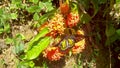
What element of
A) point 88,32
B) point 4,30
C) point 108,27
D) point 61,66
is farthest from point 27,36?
point 108,27

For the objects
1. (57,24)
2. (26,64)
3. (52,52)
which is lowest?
(26,64)

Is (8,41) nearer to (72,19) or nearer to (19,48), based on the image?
(19,48)

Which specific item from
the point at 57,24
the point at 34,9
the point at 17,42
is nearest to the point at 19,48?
the point at 17,42

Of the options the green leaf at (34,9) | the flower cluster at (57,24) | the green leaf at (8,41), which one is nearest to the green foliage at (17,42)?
the green leaf at (8,41)

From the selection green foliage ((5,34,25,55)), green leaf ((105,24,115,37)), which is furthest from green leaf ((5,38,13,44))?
green leaf ((105,24,115,37))

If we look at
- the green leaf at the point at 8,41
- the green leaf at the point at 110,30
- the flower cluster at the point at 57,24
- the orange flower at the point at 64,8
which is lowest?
the green leaf at the point at 8,41

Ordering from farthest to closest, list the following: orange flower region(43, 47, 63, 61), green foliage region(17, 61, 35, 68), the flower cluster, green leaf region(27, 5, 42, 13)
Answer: green leaf region(27, 5, 42, 13)
green foliage region(17, 61, 35, 68)
orange flower region(43, 47, 63, 61)
the flower cluster

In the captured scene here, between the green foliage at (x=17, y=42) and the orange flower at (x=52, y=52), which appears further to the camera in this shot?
the green foliage at (x=17, y=42)

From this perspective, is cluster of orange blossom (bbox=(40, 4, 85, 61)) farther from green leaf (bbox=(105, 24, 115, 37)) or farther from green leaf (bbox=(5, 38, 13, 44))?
green leaf (bbox=(5, 38, 13, 44))

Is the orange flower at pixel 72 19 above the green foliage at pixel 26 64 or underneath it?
above

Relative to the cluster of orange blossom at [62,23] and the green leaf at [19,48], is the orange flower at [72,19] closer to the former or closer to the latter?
the cluster of orange blossom at [62,23]
